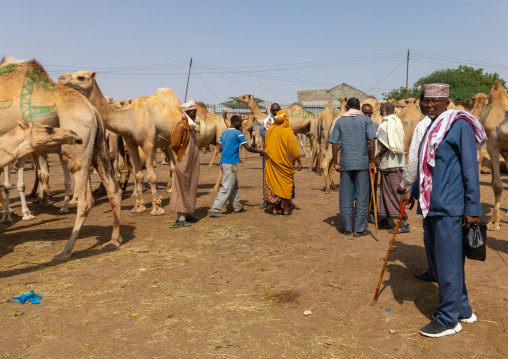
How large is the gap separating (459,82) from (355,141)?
40893 millimetres

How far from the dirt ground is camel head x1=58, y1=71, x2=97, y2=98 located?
8.22ft

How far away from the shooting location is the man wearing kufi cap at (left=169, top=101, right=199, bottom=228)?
7180 mm

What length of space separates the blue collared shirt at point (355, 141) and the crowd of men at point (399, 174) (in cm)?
2

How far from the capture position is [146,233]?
6859 millimetres

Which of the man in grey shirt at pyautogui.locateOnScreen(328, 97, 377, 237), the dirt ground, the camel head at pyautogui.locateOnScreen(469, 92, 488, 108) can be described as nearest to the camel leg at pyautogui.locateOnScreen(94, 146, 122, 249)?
the dirt ground

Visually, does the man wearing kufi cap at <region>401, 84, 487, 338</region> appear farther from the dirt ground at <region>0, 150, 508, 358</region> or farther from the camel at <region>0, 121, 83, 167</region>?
the camel at <region>0, 121, 83, 167</region>

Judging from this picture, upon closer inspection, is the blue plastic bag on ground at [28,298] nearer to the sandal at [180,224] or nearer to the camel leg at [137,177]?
the sandal at [180,224]

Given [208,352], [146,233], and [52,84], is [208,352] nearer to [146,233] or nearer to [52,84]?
[146,233]

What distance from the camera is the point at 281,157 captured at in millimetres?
7930

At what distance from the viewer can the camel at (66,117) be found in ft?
18.0

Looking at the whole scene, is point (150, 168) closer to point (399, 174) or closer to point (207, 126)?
point (207, 126)

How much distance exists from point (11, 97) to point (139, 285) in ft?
10.8

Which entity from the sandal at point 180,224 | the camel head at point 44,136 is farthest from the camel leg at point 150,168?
the camel head at point 44,136

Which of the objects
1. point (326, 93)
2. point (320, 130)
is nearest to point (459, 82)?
point (326, 93)
